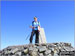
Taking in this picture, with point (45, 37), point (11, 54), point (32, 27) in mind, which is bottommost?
point (11, 54)

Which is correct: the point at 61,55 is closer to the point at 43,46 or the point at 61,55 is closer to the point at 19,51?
the point at 43,46

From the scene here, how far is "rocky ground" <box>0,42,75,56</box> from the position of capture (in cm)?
1119

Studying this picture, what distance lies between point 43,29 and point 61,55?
14.7ft

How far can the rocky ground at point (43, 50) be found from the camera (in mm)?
11188

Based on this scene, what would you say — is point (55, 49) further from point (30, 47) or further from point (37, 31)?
point (37, 31)

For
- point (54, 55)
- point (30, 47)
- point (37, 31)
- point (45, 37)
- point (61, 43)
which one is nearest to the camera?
point (54, 55)

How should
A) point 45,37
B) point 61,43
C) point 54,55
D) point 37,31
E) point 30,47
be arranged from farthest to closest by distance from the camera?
1. point 45,37
2. point 37,31
3. point 61,43
4. point 30,47
5. point 54,55

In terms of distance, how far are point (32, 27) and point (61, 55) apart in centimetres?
393

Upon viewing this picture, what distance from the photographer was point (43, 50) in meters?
11.4

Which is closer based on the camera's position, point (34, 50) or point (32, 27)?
point (34, 50)

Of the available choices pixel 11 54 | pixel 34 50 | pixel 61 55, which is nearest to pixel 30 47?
pixel 34 50

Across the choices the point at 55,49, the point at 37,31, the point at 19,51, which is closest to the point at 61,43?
the point at 55,49

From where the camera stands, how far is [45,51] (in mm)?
11344

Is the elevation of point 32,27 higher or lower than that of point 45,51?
higher
